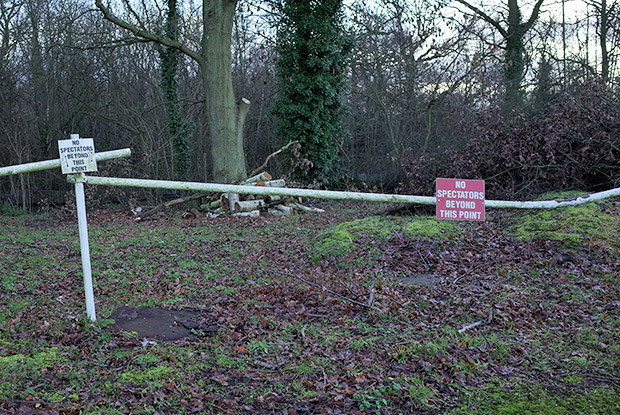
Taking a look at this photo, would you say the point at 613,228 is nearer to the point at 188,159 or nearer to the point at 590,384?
the point at 590,384

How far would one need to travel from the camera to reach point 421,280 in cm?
623

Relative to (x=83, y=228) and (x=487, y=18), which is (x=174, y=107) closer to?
(x=487, y=18)

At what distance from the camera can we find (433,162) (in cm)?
1252

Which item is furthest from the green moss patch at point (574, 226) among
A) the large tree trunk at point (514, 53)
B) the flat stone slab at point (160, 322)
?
the large tree trunk at point (514, 53)

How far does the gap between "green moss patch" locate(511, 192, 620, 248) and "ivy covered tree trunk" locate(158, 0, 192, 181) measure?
13235 mm

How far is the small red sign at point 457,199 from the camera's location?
5516 mm

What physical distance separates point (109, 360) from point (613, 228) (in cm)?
637

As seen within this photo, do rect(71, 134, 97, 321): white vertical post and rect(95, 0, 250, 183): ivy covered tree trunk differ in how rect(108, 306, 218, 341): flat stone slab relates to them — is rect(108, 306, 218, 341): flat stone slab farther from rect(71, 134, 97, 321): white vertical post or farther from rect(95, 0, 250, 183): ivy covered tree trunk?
rect(95, 0, 250, 183): ivy covered tree trunk

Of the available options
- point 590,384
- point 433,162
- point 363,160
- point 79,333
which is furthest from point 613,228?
point 363,160

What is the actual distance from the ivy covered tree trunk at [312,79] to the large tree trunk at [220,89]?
3.17m

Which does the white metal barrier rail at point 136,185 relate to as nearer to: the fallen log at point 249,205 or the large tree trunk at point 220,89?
the fallen log at point 249,205

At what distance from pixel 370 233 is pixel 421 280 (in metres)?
1.81

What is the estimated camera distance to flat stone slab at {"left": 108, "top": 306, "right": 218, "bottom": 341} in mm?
4605

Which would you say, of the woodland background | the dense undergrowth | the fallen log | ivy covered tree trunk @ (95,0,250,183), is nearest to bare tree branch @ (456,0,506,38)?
the woodland background
